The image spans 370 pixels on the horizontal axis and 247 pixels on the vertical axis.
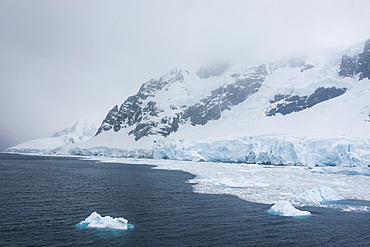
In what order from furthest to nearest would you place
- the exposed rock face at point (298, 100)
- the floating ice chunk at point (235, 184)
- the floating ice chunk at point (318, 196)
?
1. the exposed rock face at point (298, 100)
2. the floating ice chunk at point (235, 184)
3. the floating ice chunk at point (318, 196)

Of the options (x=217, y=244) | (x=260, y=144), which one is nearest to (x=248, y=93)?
(x=260, y=144)

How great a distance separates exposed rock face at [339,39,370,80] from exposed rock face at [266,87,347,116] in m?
12.9

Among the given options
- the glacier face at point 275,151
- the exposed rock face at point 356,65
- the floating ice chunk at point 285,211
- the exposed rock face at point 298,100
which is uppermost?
the exposed rock face at point 356,65

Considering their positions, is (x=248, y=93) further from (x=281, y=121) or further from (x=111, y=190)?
(x=111, y=190)

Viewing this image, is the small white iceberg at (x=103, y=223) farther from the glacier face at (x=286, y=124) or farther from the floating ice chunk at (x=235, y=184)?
the glacier face at (x=286, y=124)

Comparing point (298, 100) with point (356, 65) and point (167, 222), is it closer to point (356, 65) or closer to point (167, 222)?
point (356, 65)

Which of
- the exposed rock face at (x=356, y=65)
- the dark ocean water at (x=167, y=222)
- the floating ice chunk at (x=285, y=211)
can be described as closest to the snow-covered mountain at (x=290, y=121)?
the exposed rock face at (x=356, y=65)

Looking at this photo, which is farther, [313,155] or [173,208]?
[313,155]

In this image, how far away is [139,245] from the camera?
15117mm

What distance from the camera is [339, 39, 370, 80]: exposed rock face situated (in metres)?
140

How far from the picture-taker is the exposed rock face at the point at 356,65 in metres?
140

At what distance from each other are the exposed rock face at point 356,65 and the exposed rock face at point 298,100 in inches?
509

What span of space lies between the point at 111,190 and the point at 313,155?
7062 centimetres

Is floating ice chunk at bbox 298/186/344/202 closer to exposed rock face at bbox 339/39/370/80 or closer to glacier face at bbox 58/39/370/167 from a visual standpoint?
glacier face at bbox 58/39/370/167
